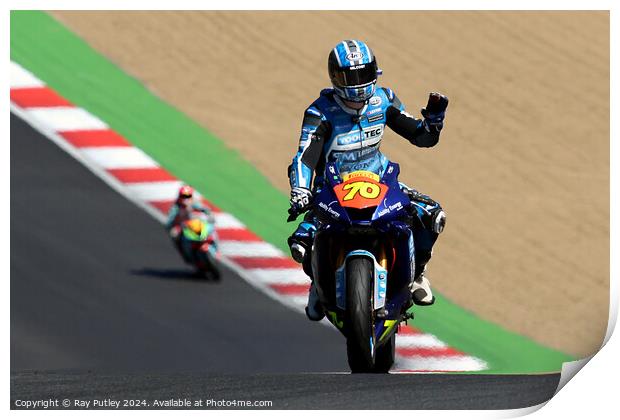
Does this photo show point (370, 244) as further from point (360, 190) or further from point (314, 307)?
point (314, 307)

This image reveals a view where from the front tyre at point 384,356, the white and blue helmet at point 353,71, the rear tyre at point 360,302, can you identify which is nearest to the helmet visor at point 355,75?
the white and blue helmet at point 353,71

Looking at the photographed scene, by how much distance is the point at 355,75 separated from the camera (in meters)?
10.7

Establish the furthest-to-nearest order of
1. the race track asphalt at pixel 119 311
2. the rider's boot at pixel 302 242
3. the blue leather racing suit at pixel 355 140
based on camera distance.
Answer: the race track asphalt at pixel 119 311 < the blue leather racing suit at pixel 355 140 < the rider's boot at pixel 302 242

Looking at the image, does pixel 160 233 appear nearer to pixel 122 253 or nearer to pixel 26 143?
pixel 122 253

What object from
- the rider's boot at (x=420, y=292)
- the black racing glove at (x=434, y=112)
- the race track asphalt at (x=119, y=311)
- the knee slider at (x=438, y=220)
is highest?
the black racing glove at (x=434, y=112)

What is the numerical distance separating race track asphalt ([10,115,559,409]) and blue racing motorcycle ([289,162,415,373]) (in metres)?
1.02

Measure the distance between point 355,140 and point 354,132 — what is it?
0.06m

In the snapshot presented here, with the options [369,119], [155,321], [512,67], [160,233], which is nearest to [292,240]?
[369,119]

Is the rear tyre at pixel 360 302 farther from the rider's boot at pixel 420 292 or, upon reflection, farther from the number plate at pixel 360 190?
the rider's boot at pixel 420 292

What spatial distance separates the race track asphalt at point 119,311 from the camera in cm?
1177

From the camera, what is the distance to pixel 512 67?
1648 centimetres

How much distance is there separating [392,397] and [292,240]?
136 cm

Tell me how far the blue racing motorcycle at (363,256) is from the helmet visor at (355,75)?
643 millimetres

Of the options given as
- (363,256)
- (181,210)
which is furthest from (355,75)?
(181,210)
